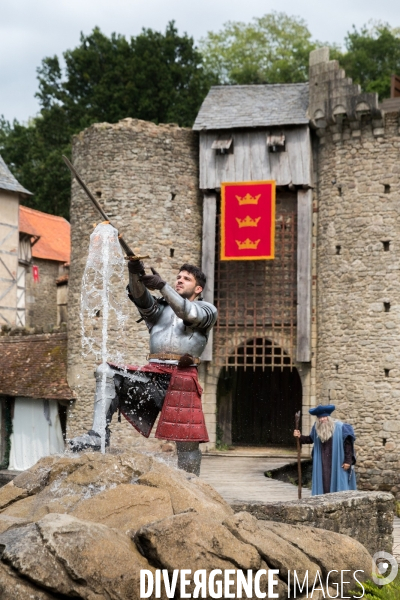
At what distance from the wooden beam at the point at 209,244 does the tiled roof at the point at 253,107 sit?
4.78 ft

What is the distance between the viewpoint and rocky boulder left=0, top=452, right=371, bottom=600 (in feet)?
14.8

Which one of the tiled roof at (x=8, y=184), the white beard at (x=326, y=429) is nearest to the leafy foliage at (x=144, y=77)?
the tiled roof at (x=8, y=184)

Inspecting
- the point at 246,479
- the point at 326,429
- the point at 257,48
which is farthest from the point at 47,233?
the point at 326,429

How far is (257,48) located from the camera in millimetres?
35656

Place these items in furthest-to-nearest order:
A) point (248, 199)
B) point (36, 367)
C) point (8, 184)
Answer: point (8, 184), point (36, 367), point (248, 199)

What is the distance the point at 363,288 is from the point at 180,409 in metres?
11.8

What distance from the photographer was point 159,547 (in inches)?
189

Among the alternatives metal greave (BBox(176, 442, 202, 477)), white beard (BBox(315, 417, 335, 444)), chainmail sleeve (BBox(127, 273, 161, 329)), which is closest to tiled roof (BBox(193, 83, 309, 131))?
white beard (BBox(315, 417, 335, 444))

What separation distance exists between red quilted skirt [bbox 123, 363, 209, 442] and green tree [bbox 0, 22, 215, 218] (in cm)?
2426

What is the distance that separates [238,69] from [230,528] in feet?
100

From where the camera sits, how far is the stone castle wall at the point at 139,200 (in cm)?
1856

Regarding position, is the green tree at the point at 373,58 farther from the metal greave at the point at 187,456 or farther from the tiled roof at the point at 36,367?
the metal greave at the point at 187,456

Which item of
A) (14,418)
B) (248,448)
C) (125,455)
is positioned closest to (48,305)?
(14,418)

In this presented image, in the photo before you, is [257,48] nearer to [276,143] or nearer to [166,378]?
[276,143]
